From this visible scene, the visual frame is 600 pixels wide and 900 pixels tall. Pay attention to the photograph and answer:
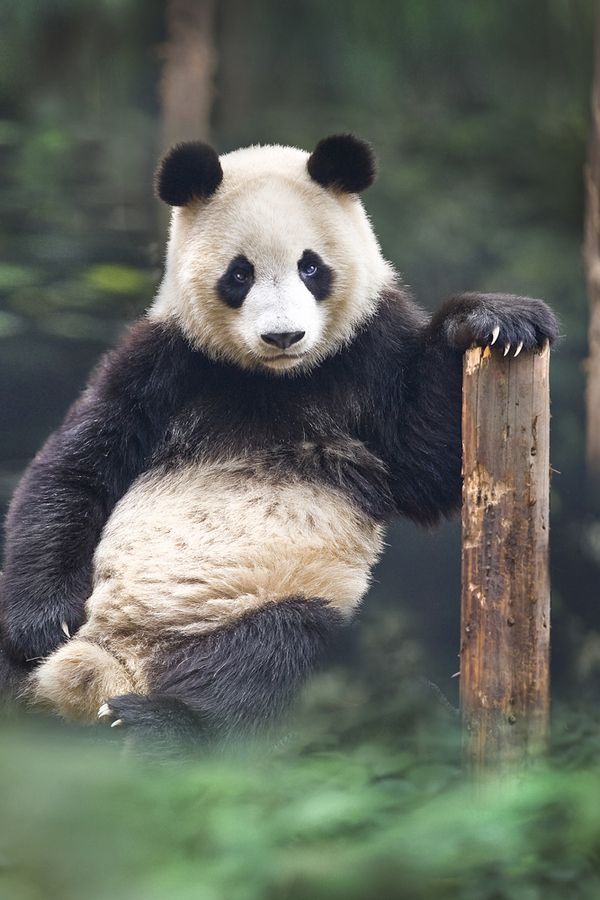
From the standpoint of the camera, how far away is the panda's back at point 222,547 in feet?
8.41

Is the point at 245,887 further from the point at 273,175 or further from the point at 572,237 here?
the point at 572,237

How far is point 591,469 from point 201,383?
2845 millimetres

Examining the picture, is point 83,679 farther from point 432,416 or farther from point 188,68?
point 188,68

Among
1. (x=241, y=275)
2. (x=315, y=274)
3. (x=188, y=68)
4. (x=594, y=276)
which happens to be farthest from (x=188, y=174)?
(x=594, y=276)

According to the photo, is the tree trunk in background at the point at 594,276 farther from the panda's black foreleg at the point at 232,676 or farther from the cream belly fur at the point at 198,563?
the panda's black foreleg at the point at 232,676

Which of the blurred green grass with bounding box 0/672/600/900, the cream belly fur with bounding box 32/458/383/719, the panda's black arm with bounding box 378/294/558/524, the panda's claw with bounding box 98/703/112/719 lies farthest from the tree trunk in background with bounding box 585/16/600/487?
the blurred green grass with bounding box 0/672/600/900

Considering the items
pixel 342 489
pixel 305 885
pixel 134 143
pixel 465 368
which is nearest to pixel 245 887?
pixel 305 885

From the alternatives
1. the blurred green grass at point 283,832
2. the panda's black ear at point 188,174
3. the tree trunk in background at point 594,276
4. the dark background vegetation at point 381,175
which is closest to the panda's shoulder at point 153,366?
the panda's black ear at point 188,174

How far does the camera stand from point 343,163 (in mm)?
2631

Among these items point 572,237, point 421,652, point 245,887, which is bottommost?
point 245,887

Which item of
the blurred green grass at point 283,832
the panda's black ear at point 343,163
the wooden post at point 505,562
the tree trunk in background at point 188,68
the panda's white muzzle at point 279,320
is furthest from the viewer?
the tree trunk in background at point 188,68

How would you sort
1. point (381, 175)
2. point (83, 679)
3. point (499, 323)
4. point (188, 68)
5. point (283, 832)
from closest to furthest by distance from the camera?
1. point (283, 832)
2. point (499, 323)
3. point (83, 679)
4. point (188, 68)
5. point (381, 175)

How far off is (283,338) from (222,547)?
561 millimetres

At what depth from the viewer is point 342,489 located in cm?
270
